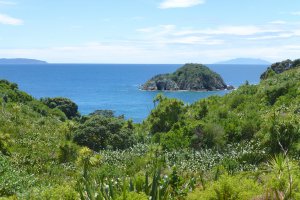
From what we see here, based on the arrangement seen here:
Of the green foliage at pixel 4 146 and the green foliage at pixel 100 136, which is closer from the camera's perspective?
the green foliage at pixel 4 146

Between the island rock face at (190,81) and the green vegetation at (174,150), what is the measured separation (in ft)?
286

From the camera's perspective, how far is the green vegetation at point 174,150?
16.6 meters

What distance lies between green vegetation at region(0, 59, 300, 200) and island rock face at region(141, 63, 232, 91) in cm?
8712

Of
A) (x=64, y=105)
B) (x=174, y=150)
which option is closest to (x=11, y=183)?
(x=174, y=150)

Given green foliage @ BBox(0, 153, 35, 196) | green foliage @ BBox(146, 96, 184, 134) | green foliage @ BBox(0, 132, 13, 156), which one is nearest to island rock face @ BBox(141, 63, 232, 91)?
green foliage @ BBox(146, 96, 184, 134)

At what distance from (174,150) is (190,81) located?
116340mm

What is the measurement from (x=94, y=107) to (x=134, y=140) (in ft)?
261

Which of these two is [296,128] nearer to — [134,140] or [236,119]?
[236,119]

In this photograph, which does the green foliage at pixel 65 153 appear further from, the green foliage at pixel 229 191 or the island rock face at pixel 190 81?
the island rock face at pixel 190 81

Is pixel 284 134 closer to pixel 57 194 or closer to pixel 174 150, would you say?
pixel 174 150

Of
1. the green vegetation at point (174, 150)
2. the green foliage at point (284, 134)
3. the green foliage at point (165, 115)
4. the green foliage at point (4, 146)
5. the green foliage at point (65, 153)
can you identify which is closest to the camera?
the green vegetation at point (174, 150)

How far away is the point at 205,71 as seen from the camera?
160m

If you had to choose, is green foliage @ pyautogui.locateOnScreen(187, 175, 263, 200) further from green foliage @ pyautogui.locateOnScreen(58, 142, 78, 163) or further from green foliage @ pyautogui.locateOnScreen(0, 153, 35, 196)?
green foliage @ pyautogui.locateOnScreen(58, 142, 78, 163)

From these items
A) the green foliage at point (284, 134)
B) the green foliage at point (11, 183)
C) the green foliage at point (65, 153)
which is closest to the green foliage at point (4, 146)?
the green foliage at point (65, 153)
